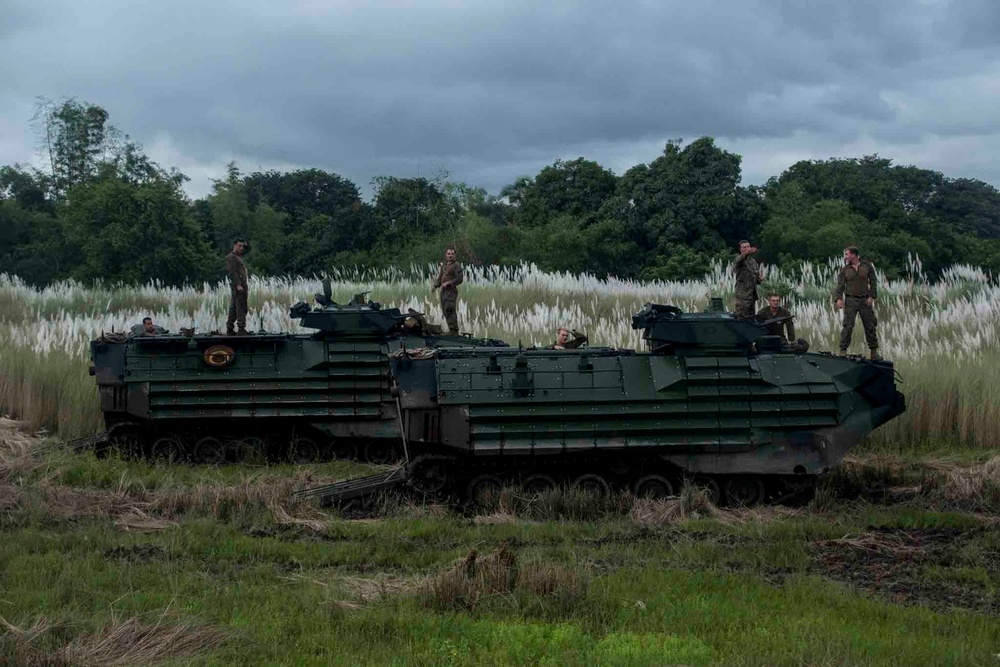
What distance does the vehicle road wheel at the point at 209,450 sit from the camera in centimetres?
1426

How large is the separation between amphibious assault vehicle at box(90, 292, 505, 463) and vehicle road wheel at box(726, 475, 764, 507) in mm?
3652

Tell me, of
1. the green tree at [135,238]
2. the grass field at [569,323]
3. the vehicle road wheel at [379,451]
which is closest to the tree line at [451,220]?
the green tree at [135,238]

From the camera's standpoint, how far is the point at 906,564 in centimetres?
906

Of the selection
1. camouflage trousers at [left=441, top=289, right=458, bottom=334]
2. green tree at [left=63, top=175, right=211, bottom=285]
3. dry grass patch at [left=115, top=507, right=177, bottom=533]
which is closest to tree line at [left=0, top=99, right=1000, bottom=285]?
green tree at [left=63, top=175, right=211, bottom=285]

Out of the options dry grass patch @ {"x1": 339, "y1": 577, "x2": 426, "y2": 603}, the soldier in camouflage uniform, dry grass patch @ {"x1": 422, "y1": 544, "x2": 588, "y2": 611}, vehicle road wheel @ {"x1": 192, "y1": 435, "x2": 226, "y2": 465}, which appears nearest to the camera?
dry grass patch @ {"x1": 422, "y1": 544, "x2": 588, "y2": 611}

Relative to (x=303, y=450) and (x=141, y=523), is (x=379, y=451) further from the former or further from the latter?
(x=141, y=523)

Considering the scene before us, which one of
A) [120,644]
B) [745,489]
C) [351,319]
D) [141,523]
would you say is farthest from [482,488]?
[120,644]

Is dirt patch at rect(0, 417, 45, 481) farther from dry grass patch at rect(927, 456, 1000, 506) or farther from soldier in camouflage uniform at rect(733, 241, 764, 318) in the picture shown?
dry grass patch at rect(927, 456, 1000, 506)

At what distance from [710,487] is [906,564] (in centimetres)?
292

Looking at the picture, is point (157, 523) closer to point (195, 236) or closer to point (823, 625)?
point (823, 625)

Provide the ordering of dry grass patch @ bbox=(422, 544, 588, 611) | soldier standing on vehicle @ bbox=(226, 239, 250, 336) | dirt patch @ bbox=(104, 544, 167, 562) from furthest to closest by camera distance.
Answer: soldier standing on vehicle @ bbox=(226, 239, 250, 336) → dirt patch @ bbox=(104, 544, 167, 562) → dry grass patch @ bbox=(422, 544, 588, 611)

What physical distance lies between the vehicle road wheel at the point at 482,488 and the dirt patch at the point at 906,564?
3356 mm

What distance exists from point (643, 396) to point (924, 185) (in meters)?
44.8

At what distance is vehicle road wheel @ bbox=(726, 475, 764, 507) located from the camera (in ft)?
38.9
